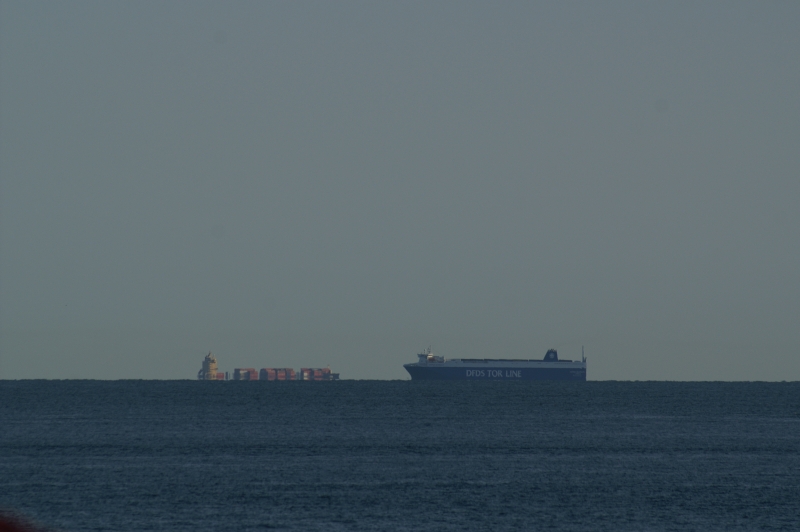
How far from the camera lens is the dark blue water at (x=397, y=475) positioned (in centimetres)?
4497

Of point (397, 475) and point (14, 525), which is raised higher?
point (14, 525)

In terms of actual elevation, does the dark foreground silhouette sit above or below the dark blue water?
above

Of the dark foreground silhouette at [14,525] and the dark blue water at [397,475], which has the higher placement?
the dark foreground silhouette at [14,525]

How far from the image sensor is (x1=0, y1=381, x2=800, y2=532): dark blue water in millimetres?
44969

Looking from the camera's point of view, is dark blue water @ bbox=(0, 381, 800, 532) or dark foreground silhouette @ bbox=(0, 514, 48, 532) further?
dark blue water @ bbox=(0, 381, 800, 532)

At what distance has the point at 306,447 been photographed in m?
78.8

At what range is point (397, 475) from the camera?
198ft

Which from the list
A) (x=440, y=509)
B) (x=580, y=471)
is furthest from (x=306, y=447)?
(x=440, y=509)

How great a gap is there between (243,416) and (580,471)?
229ft

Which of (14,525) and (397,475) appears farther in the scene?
(397,475)

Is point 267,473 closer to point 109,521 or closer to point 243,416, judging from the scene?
point 109,521

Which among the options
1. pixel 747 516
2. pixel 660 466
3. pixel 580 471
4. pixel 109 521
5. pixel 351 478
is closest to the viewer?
pixel 109 521

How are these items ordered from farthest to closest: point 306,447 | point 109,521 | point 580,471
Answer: point 306,447, point 580,471, point 109,521

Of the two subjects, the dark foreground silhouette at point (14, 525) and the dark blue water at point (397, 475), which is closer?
the dark foreground silhouette at point (14, 525)
